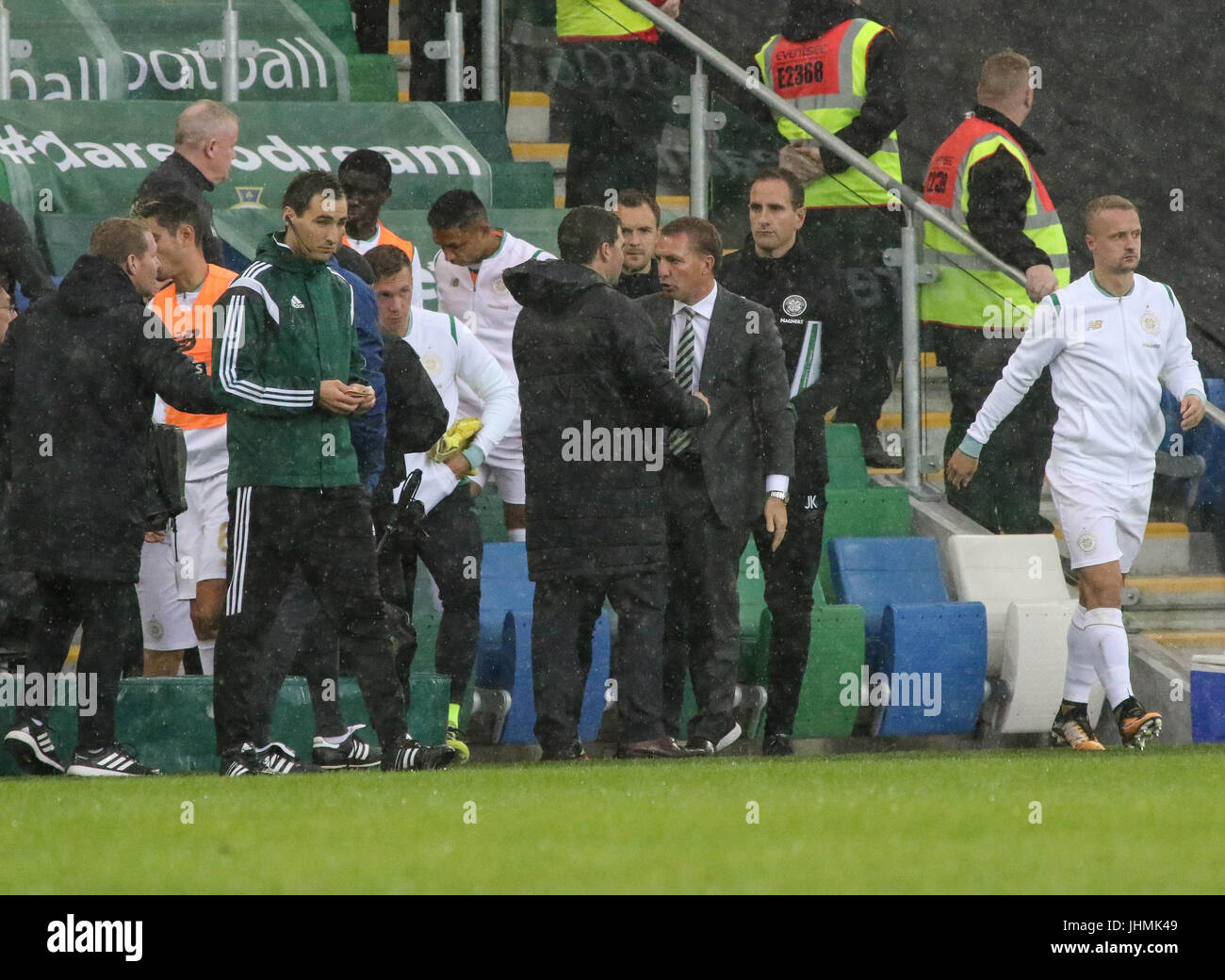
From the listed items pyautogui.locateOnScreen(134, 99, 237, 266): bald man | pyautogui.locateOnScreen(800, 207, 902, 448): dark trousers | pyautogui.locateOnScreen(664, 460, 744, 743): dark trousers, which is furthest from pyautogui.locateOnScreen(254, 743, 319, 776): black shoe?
pyautogui.locateOnScreen(800, 207, 902, 448): dark trousers

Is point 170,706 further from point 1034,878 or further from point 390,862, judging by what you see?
point 1034,878

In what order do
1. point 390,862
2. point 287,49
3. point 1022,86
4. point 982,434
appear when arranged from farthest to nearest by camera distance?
point 287,49
point 1022,86
point 982,434
point 390,862

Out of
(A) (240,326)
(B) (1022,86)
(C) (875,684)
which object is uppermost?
(B) (1022,86)

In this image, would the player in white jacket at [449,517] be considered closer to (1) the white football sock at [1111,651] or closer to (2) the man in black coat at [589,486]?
(2) the man in black coat at [589,486]

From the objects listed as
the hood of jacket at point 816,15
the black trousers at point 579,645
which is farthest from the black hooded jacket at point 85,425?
the hood of jacket at point 816,15

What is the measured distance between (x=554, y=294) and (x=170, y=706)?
185 cm

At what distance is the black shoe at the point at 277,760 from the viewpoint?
669cm

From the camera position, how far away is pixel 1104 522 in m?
8.15

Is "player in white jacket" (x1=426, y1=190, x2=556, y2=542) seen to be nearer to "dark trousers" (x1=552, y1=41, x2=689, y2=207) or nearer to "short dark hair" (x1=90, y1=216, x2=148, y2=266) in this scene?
"dark trousers" (x1=552, y1=41, x2=689, y2=207)

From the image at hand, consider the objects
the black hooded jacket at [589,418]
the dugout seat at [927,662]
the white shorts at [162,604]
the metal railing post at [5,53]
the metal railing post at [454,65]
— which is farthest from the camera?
the metal railing post at [454,65]

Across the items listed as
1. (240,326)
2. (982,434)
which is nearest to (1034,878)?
(240,326)

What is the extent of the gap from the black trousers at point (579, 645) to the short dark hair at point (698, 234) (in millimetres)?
1251

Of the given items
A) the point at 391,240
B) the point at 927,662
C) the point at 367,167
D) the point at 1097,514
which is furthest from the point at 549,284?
the point at 927,662

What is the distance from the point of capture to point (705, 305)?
788 centimetres
